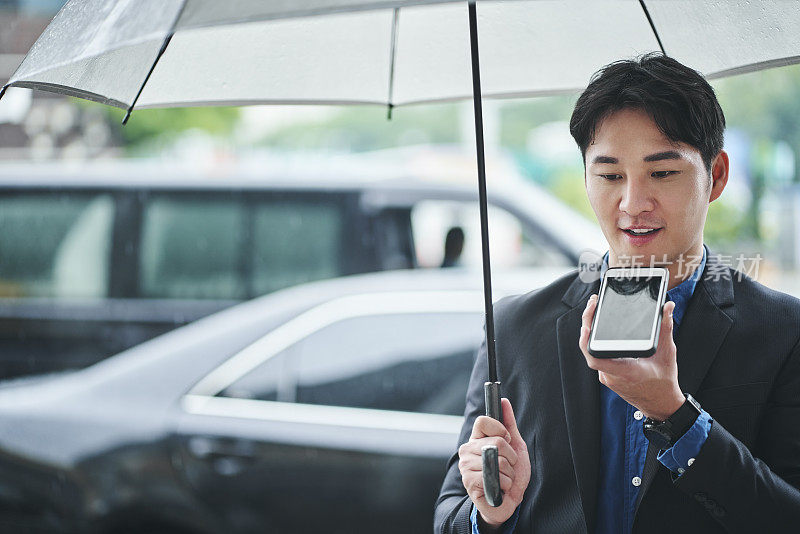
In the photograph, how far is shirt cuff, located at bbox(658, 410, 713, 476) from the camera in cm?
146

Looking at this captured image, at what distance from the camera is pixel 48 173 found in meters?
8.06

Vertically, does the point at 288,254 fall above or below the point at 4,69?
below

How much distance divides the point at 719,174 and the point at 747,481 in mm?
→ 579

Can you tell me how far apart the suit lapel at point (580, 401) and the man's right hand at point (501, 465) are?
0.10 metres

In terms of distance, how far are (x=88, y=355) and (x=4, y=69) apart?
37.3 ft

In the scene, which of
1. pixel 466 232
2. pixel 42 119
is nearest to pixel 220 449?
pixel 466 232

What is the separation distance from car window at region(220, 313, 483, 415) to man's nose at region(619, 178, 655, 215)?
2.01 metres

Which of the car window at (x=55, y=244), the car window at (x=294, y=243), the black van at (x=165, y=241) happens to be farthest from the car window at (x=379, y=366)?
the car window at (x=55, y=244)

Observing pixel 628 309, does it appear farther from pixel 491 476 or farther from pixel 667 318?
pixel 491 476

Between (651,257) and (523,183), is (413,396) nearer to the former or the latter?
(651,257)

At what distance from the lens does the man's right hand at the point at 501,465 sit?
63.4 inches

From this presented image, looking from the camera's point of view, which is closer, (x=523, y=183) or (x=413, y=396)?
(x=413, y=396)

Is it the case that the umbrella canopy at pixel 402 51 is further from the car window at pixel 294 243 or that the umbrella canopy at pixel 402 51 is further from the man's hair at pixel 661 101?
the car window at pixel 294 243

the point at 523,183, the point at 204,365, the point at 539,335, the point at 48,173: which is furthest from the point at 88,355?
the point at 539,335
